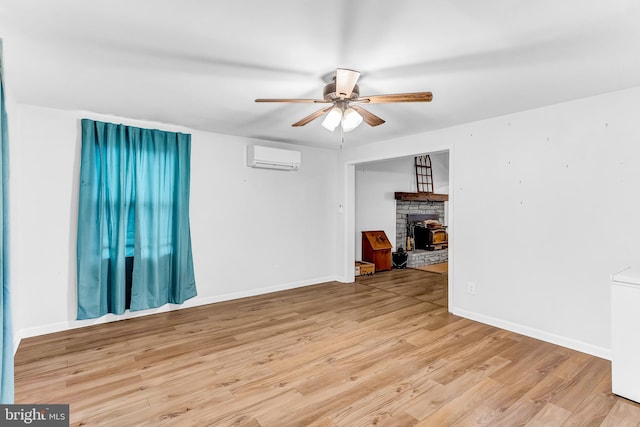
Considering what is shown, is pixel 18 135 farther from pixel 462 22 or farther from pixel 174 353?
pixel 462 22

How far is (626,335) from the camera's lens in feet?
7.37

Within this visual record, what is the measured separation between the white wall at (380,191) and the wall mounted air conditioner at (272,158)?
6.25ft

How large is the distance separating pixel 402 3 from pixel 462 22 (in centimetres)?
40

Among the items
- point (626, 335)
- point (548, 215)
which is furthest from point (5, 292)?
point (548, 215)

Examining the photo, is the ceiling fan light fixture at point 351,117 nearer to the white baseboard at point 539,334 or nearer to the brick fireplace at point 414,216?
the white baseboard at point 539,334

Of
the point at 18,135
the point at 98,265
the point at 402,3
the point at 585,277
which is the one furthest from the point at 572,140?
the point at 18,135

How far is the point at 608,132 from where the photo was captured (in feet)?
9.34

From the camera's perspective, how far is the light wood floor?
2064 millimetres

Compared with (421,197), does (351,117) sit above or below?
above

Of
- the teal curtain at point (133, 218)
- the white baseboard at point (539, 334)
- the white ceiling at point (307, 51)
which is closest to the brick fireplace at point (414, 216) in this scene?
the white baseboard at point (539, 334)

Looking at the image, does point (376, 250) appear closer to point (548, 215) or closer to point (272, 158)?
point (272, 158)

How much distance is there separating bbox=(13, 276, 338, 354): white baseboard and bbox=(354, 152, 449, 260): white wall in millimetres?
1652

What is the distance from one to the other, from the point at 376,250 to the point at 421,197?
1.83m

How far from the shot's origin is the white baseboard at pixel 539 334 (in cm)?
287
